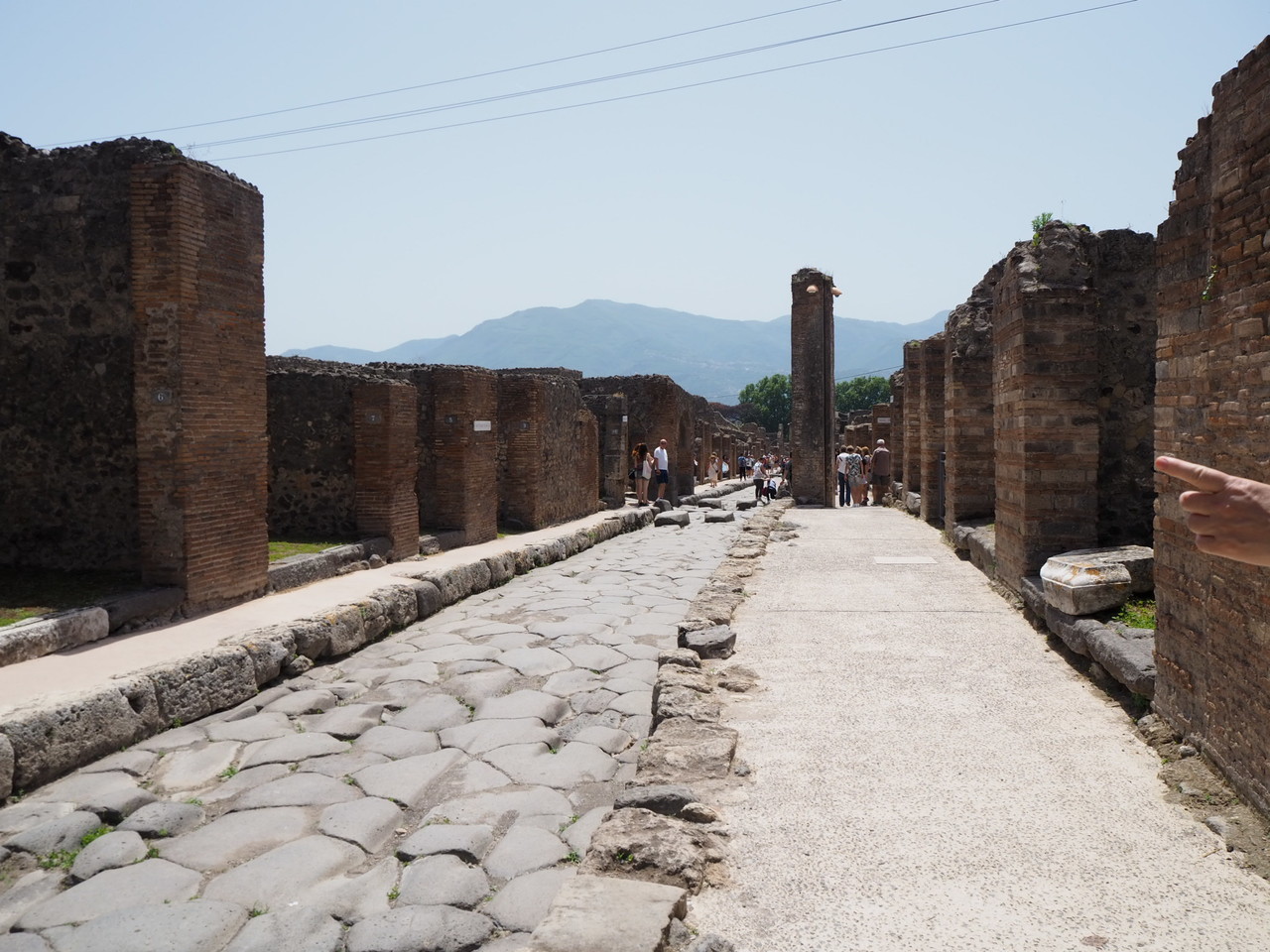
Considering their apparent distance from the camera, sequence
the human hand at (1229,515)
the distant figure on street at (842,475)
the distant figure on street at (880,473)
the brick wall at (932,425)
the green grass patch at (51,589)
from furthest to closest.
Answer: the distant figure on street at (842,475), the distant figure on street at (880,473), the brick wall at (932,425), the green grass patch at (51,589), the human hand at (1229,515)

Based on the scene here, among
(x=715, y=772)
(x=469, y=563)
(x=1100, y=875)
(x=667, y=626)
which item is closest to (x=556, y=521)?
(x=469, y=563)

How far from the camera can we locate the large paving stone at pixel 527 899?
301 cm

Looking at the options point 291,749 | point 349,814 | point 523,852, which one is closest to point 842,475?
point 291,749

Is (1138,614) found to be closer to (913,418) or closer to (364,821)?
(364,821)

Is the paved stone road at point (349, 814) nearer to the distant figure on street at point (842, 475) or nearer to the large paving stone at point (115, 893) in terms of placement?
the large paving stone at point (115, 893)

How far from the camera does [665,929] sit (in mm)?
2564

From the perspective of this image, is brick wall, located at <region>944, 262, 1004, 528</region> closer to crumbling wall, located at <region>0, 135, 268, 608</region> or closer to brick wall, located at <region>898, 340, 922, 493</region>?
brick wall, located at <region>898, 340, 922, 493</region>

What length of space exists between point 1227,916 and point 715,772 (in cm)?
180

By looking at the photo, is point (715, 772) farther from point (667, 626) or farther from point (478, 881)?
point (667, 626)

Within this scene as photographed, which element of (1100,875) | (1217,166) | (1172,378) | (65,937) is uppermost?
(1217,166)

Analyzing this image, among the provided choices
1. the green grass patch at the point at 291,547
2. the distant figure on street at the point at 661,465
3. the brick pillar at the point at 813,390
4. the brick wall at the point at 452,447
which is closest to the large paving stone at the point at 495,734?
the green grass patch at the point at 291,547

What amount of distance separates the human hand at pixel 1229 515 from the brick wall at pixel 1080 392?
18.4ft

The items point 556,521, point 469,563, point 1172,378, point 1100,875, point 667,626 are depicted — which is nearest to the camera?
point 1100,875

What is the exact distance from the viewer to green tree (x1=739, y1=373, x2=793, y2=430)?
75.1m
